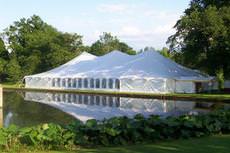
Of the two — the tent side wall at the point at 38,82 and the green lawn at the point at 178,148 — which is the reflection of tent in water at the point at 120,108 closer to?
the green lawn at the point at 178,148

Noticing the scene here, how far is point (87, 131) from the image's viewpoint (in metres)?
10.0

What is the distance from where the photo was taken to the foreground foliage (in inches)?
368

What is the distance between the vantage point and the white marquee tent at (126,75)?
47.5 meters

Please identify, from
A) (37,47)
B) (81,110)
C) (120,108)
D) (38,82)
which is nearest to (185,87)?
(120,108)

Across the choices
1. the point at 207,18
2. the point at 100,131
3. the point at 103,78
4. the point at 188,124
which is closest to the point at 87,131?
the point at 100,131

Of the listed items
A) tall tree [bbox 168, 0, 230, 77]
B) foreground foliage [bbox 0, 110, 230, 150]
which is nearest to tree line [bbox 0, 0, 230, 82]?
tall tree [bbox 168, 0, 230, 77]

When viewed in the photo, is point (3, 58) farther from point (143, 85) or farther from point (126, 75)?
point (143, 85)

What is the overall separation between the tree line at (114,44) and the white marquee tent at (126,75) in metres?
1.73

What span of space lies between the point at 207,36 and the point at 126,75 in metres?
11.4

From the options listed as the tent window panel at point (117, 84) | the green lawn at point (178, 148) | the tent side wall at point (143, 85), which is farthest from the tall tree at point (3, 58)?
the green lawn at point (178, 148)

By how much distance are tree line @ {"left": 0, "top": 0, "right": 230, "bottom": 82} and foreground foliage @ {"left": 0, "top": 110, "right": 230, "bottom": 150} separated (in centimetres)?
2896

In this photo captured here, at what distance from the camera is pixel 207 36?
41.8 m

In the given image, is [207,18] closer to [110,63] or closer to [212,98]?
[212,98]

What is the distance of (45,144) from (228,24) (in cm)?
3495
